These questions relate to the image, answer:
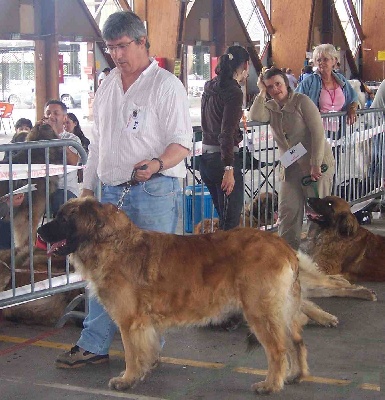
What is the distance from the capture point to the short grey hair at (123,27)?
3.80 m

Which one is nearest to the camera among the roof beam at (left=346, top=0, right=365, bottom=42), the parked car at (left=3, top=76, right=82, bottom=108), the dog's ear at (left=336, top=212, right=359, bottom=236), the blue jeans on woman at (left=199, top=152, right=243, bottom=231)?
the blue jeans on woman at (left=199, top=152, right=243, bottom=231)

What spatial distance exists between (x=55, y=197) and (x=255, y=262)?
7.06 feet

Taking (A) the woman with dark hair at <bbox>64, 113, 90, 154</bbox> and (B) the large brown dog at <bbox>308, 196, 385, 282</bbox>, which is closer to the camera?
(B) the large brown dog at <bbox>308, 196, 385, 282</bbox>

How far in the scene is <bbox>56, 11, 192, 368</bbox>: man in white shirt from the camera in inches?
152

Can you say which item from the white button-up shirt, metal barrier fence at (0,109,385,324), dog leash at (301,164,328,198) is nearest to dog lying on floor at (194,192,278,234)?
metal barrier fence at (0,109,385,324)

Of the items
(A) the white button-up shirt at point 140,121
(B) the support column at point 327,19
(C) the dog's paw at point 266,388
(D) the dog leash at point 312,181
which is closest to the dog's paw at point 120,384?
(C) the dog's paw at point 266,388

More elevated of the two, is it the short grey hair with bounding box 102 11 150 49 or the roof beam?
the roof beam

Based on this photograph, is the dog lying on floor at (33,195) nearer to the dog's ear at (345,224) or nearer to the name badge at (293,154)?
the name badge at (293,154)

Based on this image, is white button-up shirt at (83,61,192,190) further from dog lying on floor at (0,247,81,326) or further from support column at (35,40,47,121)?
support column at (35,40,47,121)

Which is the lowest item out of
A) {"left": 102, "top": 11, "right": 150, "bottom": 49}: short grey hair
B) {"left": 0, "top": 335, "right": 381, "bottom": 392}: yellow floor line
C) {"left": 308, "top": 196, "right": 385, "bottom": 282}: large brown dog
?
{"left": 0, "top": 335, "right": 381, "bottom": 392}: yellow floor line

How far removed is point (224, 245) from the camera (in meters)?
3.95

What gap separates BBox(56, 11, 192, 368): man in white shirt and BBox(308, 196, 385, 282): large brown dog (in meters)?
2.44

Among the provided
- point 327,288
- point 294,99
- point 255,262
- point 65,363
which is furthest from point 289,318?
point 294,99

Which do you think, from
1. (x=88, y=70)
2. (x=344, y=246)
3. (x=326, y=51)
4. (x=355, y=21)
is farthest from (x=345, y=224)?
(x=355, y=21)
